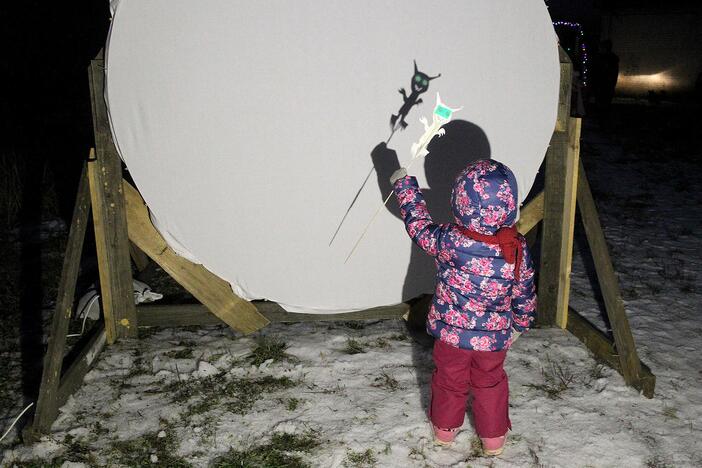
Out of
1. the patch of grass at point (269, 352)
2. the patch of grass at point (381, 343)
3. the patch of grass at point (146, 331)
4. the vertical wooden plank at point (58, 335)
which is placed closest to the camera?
the vertical wooden plank at point (58, 335)

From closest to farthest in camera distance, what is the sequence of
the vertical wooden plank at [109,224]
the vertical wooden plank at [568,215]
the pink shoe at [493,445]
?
the pink shoe at [493,445]
the vertical wooden plank at [109,224]
the vertical wooden plank at [568,215]

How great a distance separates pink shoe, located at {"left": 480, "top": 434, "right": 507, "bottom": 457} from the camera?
2.71 meters

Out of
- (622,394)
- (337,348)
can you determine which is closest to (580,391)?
(622,394)

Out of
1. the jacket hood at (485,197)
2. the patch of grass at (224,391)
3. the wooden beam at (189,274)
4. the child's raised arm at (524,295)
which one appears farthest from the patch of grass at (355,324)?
the jacket hood at (485,197)

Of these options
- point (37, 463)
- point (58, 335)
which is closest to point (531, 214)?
point (58, 335)

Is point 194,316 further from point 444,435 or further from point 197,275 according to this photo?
point 444,435

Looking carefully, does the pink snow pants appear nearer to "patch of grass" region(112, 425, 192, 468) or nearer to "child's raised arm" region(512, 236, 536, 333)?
"child's raised arm" region(512, 236, 536, 333)

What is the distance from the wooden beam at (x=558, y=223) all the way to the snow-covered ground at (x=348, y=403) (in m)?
0.17

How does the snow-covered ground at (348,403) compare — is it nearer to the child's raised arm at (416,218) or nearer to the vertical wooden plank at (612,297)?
the vertical wooden plank at (612,297)

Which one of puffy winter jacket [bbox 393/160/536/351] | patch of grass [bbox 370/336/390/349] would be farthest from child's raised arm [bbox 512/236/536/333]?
patch of grass [bbox 370/336/390/349]

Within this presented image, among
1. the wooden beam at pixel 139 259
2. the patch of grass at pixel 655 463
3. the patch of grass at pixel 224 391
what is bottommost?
the patch of grass at pixel 655 463

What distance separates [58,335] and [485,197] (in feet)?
6.58

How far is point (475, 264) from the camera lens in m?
2.51

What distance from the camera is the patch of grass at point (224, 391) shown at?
3115 millimetres
